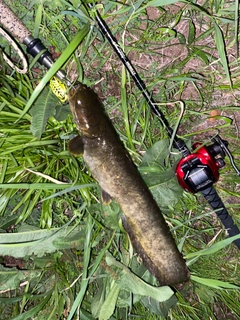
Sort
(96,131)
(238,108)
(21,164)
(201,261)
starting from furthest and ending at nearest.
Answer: (201,261), (238,108), (21,164), (96,131)

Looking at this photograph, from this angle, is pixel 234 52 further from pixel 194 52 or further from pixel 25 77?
pixel 25 77

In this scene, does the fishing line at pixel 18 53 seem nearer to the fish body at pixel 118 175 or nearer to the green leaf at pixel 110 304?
the fish body at pixel 118 175

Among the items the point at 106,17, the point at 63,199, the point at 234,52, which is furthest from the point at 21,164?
the point at 234,52

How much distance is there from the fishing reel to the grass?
0.47 feet

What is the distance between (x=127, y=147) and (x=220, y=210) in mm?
714

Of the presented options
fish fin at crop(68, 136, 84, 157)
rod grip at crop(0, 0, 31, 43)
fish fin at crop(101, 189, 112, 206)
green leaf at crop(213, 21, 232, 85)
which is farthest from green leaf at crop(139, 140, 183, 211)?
rod grip at crop(0, 0, 31, 43)

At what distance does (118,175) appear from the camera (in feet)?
6.45

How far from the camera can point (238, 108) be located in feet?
7.68

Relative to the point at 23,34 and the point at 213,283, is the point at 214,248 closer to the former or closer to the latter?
the point at 213,283

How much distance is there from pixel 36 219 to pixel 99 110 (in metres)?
0.84

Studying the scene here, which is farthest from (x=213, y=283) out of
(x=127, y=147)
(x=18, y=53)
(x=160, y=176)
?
(x=18, y=53)

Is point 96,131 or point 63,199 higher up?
point 96,131

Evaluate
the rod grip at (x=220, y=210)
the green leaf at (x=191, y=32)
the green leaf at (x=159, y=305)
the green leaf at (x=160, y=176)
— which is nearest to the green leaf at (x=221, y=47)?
the green leaf at (x=191, y=32)

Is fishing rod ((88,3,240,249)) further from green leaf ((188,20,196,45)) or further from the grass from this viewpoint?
green leaf ((188,20,196,45))
